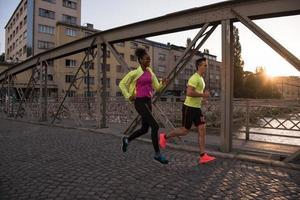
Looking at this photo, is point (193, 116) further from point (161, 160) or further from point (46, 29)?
point (46, 29)

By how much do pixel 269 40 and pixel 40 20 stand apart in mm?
55772

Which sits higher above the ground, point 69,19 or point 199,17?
point 69,19

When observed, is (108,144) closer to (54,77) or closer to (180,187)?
(180,187)

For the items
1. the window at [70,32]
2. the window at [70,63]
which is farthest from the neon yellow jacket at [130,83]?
the window at [70,32]

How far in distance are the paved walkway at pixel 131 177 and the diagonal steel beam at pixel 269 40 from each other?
196 cm

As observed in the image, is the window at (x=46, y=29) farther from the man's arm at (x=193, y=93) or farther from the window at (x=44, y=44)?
the man's arm at (x=193, y=93)

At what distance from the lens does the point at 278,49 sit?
225 inches

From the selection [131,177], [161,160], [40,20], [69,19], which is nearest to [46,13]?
[40,20]

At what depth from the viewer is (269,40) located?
19.1ft

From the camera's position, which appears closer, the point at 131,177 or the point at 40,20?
the point at 131,177

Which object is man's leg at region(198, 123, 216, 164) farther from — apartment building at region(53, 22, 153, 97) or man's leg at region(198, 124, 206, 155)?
apartment building at region(53, 22, 153, 97)

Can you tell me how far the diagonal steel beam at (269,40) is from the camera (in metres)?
5.55

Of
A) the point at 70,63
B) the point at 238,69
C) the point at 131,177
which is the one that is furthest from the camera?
the point at 70,63

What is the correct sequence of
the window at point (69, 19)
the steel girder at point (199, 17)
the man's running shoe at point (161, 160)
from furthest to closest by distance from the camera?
the window at point (69, 19) < the steel girder at point (199, 17) < the man's running shoe at point (161, 160)
